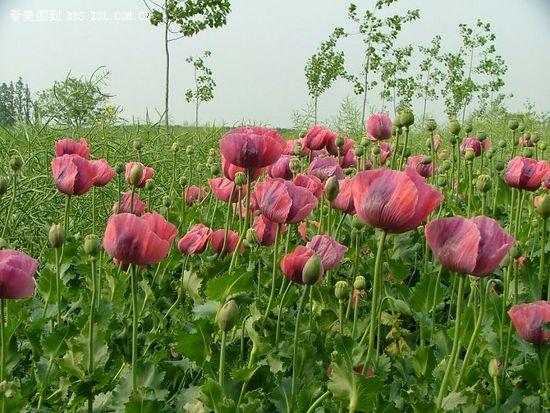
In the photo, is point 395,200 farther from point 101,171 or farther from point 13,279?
point 101,171

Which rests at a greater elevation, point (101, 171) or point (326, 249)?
point (101, 171)

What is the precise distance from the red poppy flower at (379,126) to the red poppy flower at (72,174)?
3.72ft

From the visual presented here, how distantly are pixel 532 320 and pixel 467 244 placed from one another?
0.84ft

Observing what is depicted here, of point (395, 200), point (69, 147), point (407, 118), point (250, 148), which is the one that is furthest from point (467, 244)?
point (69, 147)

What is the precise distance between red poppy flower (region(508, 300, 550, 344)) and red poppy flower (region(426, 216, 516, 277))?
0.18 meters

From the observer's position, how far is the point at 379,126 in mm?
2299

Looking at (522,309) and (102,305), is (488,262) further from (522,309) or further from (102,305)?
(102,305)

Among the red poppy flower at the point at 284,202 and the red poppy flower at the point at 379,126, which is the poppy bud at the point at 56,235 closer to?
the red poppy flower at the point at 284,202

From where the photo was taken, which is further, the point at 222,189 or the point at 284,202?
the point at 222,189

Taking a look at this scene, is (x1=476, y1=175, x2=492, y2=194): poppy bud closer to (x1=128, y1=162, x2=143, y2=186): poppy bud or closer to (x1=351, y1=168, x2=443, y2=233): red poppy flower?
(x1=351, y1=168, x2=443, y2=233): red poppy flower

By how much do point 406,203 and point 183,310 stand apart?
0.78m

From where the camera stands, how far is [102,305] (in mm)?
1368

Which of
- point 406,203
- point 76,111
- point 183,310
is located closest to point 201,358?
point 183,310

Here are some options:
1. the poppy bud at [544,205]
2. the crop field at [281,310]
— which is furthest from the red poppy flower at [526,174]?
the poppy bud at [544,205]
